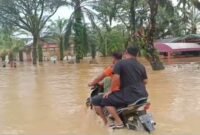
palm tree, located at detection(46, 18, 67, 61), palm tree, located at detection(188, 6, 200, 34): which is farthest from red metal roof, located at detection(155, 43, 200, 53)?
palm tree, located at detection(46, 18, 67, 61)

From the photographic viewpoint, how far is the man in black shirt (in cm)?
675

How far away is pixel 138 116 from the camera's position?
6809 mm

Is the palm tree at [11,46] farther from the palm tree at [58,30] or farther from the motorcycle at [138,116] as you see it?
the motorcycle at [138,116]

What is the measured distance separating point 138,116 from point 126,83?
555 millimetres

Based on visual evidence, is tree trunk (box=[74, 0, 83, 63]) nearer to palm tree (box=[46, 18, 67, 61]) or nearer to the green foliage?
the green foliage

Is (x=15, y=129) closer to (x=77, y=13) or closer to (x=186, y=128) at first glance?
(x=186, y=128)

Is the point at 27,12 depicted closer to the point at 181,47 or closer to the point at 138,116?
the point at 181,47

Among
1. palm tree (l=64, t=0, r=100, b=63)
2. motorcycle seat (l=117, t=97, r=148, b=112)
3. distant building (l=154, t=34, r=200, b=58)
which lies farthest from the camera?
palm tree (l=64, t=0, r=100, b=63)

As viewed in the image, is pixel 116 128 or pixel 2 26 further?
pixel 2 26

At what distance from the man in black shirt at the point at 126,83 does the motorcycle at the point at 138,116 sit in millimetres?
78

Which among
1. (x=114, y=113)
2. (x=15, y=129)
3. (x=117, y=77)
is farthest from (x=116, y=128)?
(x=15, y=129)

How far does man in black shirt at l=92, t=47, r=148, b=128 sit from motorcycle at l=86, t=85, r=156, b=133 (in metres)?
0.08

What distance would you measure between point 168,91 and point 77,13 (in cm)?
2856

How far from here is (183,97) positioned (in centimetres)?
1095
